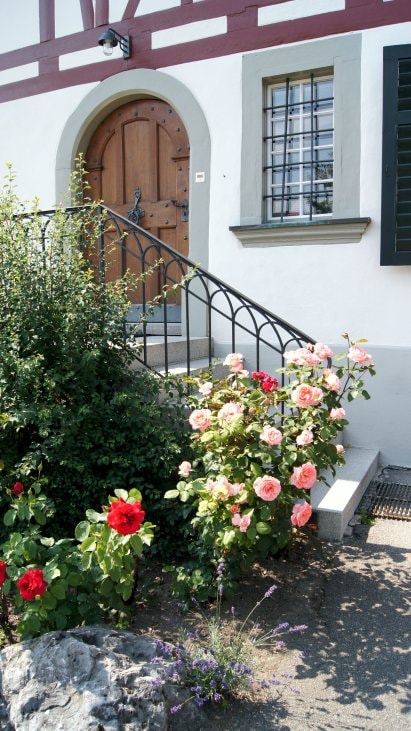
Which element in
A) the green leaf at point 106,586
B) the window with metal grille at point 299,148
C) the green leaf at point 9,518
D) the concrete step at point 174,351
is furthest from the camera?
the window with metal grille at point 299,148

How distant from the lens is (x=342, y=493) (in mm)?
3979

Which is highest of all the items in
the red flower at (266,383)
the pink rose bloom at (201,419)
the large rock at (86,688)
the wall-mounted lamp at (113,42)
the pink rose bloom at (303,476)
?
the wall-mounted lamp at (113,42)

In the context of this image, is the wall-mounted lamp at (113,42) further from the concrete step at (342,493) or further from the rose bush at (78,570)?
the rose bush at (78,570)

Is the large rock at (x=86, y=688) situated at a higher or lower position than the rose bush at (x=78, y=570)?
lower

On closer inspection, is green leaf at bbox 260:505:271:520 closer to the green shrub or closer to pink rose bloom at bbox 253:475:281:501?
pink rose bloom at bbox 253:475:281:501

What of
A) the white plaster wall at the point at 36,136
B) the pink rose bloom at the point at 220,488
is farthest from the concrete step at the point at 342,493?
the white plaster wall at the point at 36,136

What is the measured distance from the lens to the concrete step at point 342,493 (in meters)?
3.69

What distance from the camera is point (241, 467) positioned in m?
2.83

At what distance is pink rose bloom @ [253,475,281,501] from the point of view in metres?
2.63

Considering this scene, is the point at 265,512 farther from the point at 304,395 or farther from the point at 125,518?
the point at 125,518

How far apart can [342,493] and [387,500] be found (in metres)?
0.51

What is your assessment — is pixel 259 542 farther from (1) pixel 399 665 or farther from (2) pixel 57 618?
(2) pixel 57 618

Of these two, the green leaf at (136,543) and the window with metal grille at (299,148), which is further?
the window with metal grille at (299,148)

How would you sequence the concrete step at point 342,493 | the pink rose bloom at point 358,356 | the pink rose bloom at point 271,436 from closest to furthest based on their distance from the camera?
the pink rose bloom at point 271,436, the pink rose bloom at point 358,356, the concrete step at point 342,493
